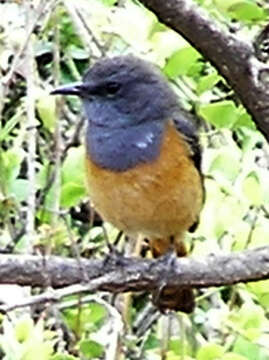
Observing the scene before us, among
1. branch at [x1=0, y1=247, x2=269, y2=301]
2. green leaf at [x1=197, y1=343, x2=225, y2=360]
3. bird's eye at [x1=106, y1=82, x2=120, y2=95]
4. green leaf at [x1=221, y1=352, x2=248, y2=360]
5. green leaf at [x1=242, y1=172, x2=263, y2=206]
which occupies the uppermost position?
branch at [x1=0, y1=247, x2=269, y2=301]

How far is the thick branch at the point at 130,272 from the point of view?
2229 mm

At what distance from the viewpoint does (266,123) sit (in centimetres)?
217

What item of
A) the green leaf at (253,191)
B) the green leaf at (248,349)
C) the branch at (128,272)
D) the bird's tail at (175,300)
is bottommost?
the green leaf at (248,349)

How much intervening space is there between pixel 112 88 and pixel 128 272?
0.68 metres

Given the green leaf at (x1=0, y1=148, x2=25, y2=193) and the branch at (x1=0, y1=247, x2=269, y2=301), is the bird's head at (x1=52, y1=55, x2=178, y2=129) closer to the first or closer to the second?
the green leaf at (x1=0, y1=148, x2=25, y2=193)

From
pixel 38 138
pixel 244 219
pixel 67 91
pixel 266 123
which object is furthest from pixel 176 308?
pixel 38 138

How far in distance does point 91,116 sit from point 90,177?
18 centimetres

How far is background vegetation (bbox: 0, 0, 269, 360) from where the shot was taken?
2.71 m

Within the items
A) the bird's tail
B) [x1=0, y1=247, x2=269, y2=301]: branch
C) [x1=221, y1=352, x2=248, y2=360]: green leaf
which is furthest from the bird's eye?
[x1=221, y1=352, x2=248, y2=360]: green leaf

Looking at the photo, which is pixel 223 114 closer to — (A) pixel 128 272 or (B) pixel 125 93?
(B) pixel 125 93

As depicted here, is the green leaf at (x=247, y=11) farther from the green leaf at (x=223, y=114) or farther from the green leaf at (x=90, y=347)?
the green leaf at (x=90, y=347)

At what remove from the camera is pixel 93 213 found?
3.57 meters

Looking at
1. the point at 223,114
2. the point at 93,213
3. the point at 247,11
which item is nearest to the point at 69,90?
the point at 223,114

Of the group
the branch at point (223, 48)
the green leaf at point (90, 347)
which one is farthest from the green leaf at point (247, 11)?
the green leaf at point (90, 347)
